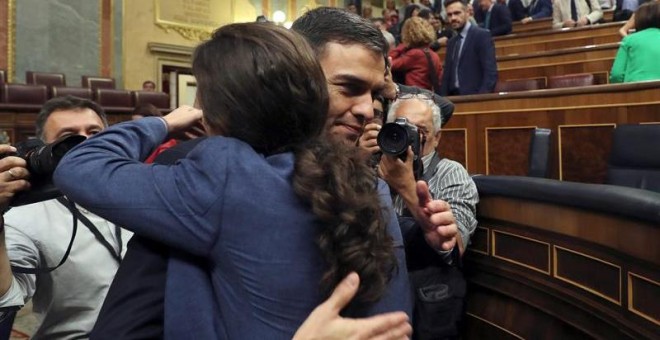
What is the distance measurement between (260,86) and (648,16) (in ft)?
8.88

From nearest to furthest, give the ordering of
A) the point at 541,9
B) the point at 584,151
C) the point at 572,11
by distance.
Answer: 1. the point at 584,151
2. the point at 572,11
3. the point at 541,9

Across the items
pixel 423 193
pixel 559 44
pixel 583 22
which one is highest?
pixel 583 22

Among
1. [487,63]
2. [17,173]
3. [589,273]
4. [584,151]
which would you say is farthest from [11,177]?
[487,63]

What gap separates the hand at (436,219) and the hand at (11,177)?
544 mm

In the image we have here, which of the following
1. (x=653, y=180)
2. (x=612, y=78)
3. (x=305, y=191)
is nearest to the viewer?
(x=305, y=191)

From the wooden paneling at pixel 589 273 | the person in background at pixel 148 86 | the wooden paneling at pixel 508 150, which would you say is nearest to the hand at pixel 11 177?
the wooden paneling at pixel 589 273

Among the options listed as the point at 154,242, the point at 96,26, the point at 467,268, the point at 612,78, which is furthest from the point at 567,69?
the point at 96,26

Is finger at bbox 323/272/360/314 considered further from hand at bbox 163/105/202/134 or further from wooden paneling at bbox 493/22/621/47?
wooden paneling at bbox 493/22/621/47

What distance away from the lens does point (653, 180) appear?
6.07 ft

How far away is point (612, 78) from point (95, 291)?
108 inches

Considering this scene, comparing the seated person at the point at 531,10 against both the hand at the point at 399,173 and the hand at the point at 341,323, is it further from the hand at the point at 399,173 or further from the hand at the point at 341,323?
the hand at the point at 341,323

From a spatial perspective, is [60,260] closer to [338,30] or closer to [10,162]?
[10,162]

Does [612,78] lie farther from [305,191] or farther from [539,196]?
[305,191]

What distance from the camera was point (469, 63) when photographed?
347cm
